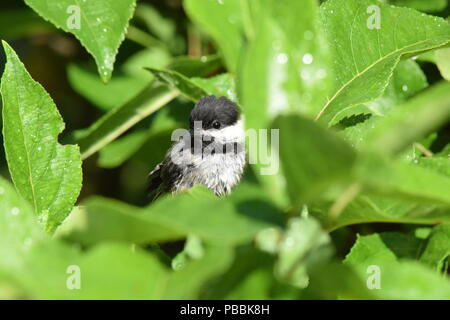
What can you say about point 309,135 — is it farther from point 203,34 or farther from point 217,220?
point 203,34

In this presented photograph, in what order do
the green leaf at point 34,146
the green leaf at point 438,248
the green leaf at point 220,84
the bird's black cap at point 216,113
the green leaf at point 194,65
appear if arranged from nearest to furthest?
the green leaf at point 34,146 → the green leaf at point 438,248 → the green leaf at point 220,84 → the green leaf at point 194,65 → the bird's black cap at point 216,113

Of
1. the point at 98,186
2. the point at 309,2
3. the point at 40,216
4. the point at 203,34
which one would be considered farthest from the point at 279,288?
the point at 98,186

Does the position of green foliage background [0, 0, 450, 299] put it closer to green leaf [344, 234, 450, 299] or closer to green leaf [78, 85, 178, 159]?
green leaf [344, 234, 450, 299]

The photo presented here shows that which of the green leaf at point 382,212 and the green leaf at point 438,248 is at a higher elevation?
the green leaf at point 382,212

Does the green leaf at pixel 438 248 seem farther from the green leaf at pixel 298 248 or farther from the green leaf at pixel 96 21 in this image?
the green leaf at pixel 96 21

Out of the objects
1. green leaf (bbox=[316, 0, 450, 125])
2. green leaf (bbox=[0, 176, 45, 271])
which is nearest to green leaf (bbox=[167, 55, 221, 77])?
green leaf (bbox=[316, 0, 450, 125])

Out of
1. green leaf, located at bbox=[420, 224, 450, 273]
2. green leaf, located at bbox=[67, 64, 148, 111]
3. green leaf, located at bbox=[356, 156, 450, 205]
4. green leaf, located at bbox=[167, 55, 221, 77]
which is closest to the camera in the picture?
green leaf, located at bbox=[356, 156, 450, 205]

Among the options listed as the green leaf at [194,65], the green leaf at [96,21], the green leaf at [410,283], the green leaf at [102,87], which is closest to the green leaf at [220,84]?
the green leaf at [194,65]
